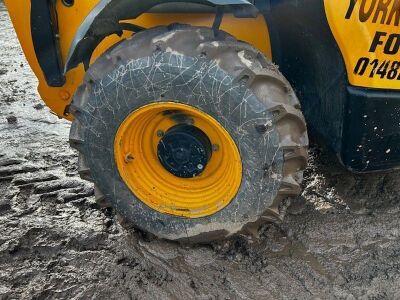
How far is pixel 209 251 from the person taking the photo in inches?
104

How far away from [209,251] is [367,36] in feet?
4.31

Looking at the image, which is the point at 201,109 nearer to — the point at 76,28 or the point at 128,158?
the point at 128,158

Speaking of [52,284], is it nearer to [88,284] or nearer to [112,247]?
[88,284]

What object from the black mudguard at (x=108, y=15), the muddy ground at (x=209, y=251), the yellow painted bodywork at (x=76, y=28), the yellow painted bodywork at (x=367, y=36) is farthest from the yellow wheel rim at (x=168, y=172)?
the yellow painted bodywork at (x=367, y=36)

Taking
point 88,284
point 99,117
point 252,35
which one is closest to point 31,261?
point 88,284

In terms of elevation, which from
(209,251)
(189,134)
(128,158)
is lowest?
(209,251)

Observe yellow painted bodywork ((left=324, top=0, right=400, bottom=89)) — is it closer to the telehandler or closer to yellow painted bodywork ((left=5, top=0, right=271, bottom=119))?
the telehandler

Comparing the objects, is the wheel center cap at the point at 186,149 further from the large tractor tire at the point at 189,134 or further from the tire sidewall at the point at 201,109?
the tire sidewall at the point at 201,109

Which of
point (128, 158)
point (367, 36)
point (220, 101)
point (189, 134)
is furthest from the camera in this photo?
point (128, 158)

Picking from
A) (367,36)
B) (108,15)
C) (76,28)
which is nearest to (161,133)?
(108,15)

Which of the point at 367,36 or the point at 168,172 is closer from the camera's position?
the point at 367,36

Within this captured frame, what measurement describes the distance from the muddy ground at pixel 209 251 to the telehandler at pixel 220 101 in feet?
0.58

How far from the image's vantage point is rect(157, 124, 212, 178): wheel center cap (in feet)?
8.14

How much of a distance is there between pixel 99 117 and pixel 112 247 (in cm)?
74
